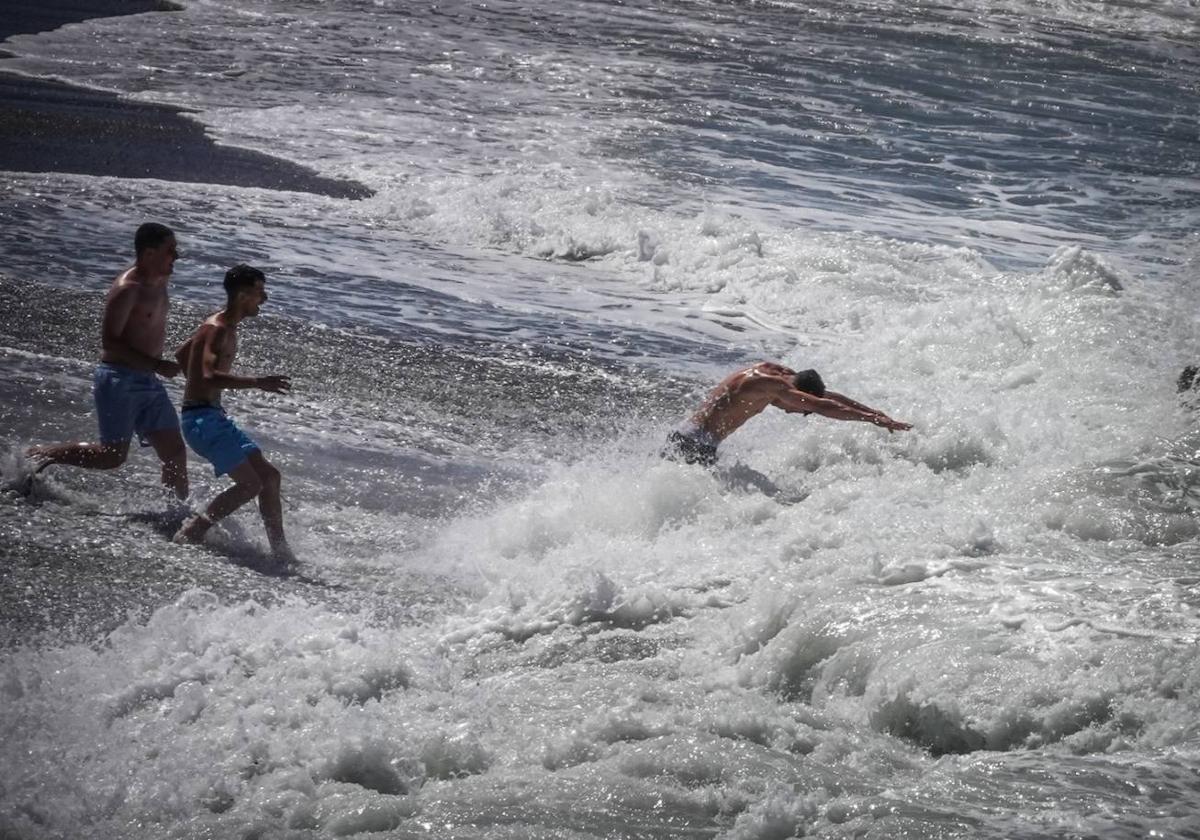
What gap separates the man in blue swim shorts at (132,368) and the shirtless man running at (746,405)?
3.15m

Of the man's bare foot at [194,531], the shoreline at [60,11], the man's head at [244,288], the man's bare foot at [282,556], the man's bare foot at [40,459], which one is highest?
the shoreline at [60,11]

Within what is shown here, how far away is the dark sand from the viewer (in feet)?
52.9

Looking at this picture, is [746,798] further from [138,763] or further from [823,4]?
[823,4]

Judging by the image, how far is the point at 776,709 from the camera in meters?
5.55

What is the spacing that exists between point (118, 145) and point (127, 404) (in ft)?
37.4

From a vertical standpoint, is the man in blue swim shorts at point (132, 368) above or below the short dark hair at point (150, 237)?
below

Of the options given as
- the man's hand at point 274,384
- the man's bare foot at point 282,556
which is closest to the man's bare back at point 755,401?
the man's bare foot at point 282,556

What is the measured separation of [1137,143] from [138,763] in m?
22.0

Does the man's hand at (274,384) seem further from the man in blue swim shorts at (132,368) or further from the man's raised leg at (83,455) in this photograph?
the man's raised leg at (83,455)

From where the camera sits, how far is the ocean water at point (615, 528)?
500cm

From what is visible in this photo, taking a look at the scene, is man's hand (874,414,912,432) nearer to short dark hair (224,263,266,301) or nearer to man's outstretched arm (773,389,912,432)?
man's outstretched arm (773,389,912,432)

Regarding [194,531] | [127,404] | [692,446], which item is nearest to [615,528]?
[692,446]

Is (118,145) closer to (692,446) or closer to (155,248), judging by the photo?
(155,248)

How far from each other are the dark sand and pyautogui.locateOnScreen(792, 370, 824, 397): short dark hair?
363 inches
